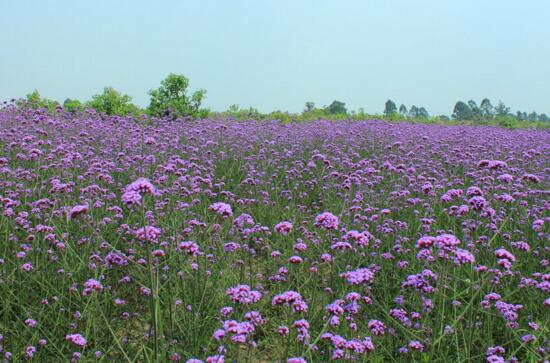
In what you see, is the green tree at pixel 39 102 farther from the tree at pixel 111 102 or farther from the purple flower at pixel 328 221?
the purple flower at pixel 328 221

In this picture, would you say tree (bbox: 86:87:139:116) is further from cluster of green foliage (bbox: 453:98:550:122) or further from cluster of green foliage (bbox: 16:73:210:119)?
cluster of green foliage (bbox: 453:98:550:122)

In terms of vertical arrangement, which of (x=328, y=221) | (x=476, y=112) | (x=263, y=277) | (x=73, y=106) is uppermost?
(x=476, y=112)

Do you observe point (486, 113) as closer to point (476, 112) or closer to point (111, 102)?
point (476, 112)

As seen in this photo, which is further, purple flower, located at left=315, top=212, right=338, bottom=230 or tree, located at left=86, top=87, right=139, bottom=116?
tree, located at left=86, top=87, right=139, bottom=116

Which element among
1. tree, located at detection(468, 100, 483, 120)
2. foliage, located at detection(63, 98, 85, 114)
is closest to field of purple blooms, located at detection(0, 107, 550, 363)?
foliage, located at detection(63, 98, 85, 114)

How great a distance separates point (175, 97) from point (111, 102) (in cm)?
270

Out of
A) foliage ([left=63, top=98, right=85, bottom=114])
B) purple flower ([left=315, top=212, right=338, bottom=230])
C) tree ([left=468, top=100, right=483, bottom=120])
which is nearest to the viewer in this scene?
purple flower ([left=315, top=212, right=338, bottom=230])

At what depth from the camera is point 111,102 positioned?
2038cm

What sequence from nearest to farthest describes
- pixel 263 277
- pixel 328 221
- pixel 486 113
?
pixel 328 221
pixel 263 277
pixel 486 113

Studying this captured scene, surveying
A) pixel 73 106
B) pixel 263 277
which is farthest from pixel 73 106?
pixel 263 277

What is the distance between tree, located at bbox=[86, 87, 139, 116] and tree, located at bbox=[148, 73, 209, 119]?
1.19 meters

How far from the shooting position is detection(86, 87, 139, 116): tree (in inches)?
799

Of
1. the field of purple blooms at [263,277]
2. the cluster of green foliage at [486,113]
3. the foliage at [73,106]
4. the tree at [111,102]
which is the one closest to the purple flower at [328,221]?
the field of purple blooms at [263,277]

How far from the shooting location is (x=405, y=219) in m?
6.56
